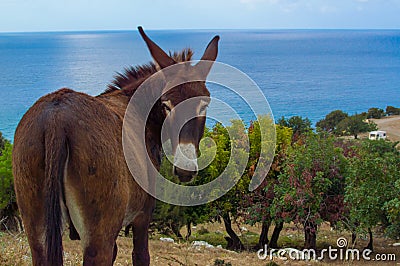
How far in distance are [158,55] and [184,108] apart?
0.81 m

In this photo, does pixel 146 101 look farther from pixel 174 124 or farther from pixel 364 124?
pixel 364 124

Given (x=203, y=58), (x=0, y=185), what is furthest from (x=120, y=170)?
(x=0, y=185)

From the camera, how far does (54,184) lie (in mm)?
3391

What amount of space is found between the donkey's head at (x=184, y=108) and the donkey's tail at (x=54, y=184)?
1123 millimetres

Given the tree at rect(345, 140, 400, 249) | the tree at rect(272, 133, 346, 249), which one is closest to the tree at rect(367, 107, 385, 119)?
the tree at rect(272, 133, 346, 249)

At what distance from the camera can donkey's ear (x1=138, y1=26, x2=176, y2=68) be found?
4.87 m

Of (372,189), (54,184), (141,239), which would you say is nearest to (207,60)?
(141,239)

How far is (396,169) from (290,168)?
4.31 m

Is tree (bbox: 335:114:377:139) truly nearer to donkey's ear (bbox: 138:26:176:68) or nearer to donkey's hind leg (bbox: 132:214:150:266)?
donkey's hind leg (bbox: 132:214:150:266)

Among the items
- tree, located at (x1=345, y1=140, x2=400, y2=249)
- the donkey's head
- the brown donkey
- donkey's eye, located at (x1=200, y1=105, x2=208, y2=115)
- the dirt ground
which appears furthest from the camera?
the dirt ground

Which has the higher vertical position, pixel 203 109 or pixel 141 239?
pixel 203 109

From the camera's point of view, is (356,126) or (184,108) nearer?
(184,108)

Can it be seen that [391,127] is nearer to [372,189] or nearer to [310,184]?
[310,184]

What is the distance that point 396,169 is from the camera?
15.7m
